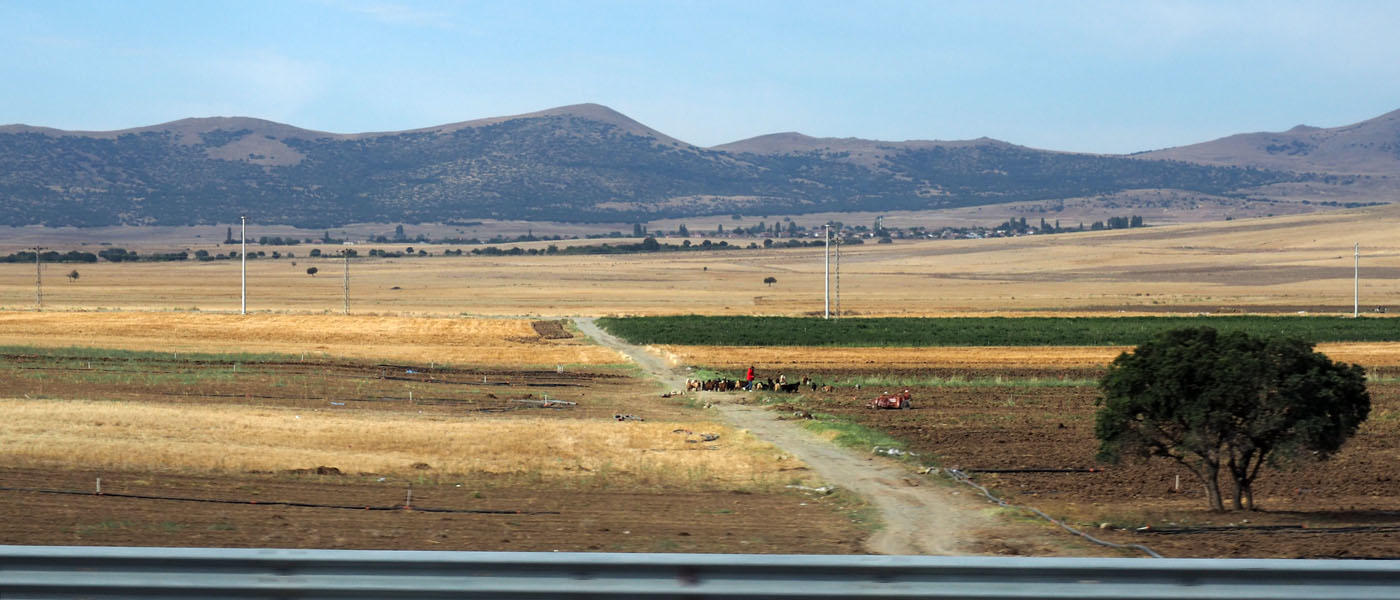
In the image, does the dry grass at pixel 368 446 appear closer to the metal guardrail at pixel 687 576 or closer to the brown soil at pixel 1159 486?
the brown soil at pixel 1159 486

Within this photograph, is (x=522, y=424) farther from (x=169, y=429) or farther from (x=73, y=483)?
(x=73, y=483)

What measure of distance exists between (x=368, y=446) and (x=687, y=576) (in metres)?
15.8

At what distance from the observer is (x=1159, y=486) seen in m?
17.7

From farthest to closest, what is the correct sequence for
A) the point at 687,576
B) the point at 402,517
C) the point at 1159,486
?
the point at 1159,486
the point at 402,517
the point at 687,576

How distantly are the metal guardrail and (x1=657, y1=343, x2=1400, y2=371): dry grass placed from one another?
38.6 m

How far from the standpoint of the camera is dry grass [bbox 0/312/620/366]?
5141 cm

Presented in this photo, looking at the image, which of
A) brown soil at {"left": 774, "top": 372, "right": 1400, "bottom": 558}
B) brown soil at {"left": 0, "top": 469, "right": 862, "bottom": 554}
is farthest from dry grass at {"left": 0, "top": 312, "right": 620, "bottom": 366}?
brown soil at {"left": 0, "top": 469, "right": 862, "bottom": 554}

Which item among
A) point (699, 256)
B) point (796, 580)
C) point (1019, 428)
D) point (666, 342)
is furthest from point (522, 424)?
point (699, 256)

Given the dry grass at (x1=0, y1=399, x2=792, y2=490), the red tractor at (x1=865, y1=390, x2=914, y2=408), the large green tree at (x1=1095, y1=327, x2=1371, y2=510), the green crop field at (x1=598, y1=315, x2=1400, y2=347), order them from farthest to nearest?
the green crop field at (x1=598, y1=315, x2=1400, y2=347)
the red tractor at (x1=865, y1=390, x2=914, y2=408)
the dry grass at (x1=0, y1=399, x2=792, y2=490)
the large green tree at (x1=1095, y1=327, x2=1371, y2=510)

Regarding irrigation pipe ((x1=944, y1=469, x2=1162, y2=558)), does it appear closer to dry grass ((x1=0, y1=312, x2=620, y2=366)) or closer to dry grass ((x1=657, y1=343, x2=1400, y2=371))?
dry grass ((x1=657, y1=343, x2=1400, y2=371))

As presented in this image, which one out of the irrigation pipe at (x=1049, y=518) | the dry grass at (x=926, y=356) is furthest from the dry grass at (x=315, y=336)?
the irrigation pipe at (x=1049, y=518)

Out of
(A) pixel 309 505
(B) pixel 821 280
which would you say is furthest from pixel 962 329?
(B) pixel 821 280

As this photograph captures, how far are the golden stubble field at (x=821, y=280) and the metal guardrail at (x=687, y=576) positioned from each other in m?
82.8

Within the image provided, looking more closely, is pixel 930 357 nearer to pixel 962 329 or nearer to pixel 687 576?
pixel 962 329
